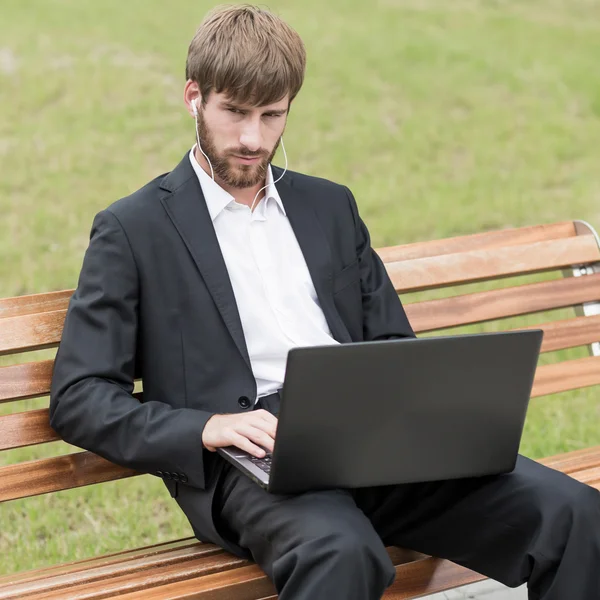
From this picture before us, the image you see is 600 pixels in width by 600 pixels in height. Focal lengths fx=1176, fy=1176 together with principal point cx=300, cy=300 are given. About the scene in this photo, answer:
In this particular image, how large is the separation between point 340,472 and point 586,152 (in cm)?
652

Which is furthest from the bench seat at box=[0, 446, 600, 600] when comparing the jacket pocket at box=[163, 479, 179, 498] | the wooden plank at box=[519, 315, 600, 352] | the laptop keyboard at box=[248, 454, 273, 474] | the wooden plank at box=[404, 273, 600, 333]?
the wooden plank at box=[519, 315, 600, 352]

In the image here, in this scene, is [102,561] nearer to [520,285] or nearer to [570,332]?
[520,285]

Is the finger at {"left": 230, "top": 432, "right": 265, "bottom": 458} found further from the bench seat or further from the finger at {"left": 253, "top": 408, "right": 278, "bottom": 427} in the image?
the bench seat

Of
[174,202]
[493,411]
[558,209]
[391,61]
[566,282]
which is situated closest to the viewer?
[493,411]

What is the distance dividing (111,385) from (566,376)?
1758 mm

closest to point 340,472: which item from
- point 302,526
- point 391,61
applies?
point 302,526

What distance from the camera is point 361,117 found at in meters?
8.62

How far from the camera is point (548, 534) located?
9.17ft

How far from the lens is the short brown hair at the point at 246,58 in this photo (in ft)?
9.75

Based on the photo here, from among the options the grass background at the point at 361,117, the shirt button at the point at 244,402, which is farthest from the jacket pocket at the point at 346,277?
the grass background at the point at 361,117

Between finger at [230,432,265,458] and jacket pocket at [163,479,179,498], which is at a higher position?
finger at [230,432,265,458]

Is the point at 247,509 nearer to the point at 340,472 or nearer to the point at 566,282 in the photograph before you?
the point at 340,472

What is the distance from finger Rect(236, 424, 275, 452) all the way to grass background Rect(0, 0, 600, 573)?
2864mm

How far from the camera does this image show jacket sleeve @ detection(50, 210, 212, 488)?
2.80 m
